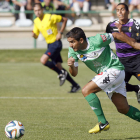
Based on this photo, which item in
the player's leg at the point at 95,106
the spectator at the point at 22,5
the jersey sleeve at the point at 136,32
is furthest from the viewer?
the spectator at the point at 22,5

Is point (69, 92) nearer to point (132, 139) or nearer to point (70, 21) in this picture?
point (132, 139)

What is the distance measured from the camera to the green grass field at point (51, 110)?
5.39 metres

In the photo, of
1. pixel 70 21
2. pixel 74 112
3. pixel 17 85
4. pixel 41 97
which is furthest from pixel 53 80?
pixel 70 21

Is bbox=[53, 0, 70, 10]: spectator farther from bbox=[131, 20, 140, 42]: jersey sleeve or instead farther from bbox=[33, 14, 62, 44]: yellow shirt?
bbox=[131, 20, 140, 42]: jersey sleeve

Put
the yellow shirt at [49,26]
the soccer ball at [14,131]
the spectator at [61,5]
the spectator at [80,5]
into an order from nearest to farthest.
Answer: the soccer ball at [14,131] < the yellow shirt at [49,26] < the spectator at [61,5] < the spectator at [80,5]

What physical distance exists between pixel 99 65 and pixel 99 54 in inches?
7.2

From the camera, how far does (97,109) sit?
5109 mm

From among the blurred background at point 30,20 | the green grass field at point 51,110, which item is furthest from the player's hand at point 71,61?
the blurred background at point 30,20

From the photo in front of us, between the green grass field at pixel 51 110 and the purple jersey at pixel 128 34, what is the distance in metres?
1.18

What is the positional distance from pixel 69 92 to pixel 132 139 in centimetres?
462

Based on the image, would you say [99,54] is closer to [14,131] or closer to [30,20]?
[14,131]

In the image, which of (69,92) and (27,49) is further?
(27,49)

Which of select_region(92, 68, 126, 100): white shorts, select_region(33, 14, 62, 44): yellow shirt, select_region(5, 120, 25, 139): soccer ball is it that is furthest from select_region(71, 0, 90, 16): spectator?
select_region(5, 120, 25, 139): soccer ball

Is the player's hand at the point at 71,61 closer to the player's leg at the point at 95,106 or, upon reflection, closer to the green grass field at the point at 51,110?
the player's leg at the point at 95,106
